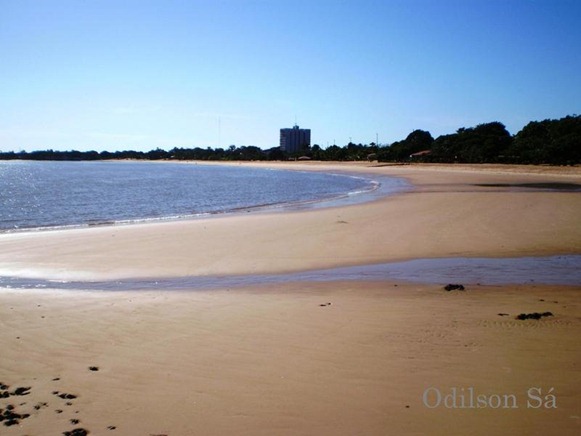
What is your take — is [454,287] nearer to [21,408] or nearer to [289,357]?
[289,357]

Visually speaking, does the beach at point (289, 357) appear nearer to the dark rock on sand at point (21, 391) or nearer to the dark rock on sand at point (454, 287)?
the dark rock on sand at point (21, 391)

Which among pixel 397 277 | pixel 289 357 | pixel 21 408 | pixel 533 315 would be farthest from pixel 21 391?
pixel 397 277

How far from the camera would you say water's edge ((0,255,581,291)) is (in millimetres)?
8784

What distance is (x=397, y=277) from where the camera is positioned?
30.4 feet

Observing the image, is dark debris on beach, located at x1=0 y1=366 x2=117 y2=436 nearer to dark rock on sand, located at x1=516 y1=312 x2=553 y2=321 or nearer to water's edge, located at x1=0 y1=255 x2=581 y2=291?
water's edge, located at x1=0 y1=255 x2=581 y2=291

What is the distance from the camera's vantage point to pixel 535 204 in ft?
70.0

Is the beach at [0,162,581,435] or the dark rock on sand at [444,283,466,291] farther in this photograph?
the dark rock on sand at [444,283,466,291]

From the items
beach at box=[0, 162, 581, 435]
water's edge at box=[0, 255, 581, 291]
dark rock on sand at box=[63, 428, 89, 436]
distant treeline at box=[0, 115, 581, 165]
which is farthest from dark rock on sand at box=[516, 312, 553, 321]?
distant treeline at box=[0, 115, 581, 165]

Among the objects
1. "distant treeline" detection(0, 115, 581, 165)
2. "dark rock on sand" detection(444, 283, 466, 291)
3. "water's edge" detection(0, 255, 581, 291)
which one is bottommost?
"water's edge" detection(0, 255, 581, 291)

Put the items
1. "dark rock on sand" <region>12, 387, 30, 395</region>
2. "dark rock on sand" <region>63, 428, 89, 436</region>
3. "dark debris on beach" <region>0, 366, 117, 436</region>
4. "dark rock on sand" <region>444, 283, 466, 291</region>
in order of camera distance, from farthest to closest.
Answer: "dark rock on sand" <region>444, 283, 466, 291</region> < "dark rock on sand" <region>12, 387, 30, 395</region> < "dark debris on beach" <region>0, 366, 117, 436</region> < "dark rock on sand" <region>63, 428, 89, 436</region>

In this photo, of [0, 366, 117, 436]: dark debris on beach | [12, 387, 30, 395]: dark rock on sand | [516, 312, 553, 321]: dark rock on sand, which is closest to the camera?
[0, 366, 117, 436]: dark debris on beach

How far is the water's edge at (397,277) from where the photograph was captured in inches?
346

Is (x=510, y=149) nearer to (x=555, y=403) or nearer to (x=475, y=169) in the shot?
(x=475, y=169)

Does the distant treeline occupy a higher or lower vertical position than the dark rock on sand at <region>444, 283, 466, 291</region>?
higher
